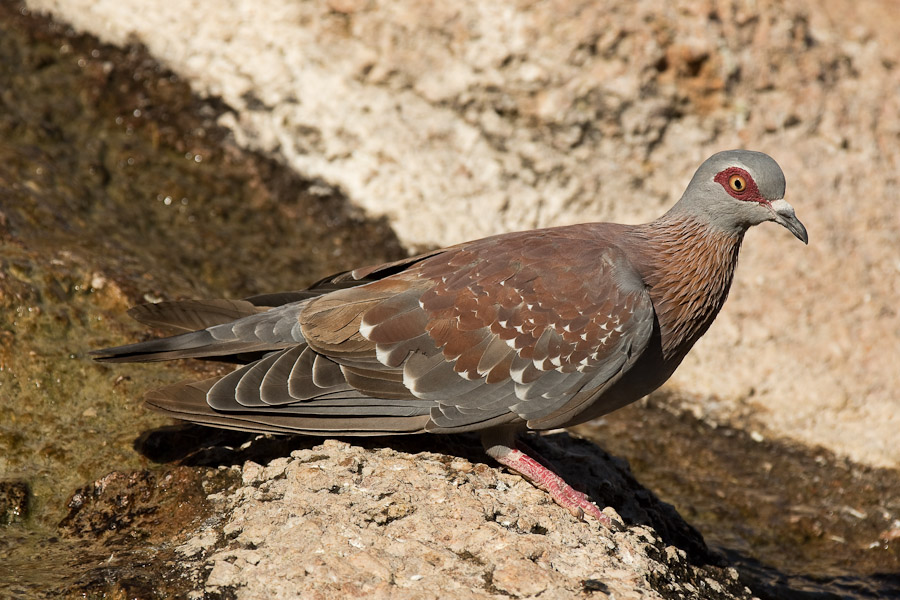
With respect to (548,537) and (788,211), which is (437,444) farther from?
(788,211)

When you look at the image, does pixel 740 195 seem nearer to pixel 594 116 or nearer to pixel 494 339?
pixel 494 339

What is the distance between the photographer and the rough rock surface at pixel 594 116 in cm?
714

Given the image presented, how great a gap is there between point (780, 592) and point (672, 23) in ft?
14.3

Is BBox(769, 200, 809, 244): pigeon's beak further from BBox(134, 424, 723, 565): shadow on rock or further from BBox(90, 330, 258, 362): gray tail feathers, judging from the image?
BBox(90, 330, 258, 362): gray tail feathers

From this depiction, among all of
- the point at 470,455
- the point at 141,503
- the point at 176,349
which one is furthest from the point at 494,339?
the point at 141,503

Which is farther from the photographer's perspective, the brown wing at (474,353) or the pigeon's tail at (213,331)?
the pigeon's tail at (213,331)

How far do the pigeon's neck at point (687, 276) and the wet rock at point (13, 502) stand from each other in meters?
3.18

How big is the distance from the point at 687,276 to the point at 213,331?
94.6 inches

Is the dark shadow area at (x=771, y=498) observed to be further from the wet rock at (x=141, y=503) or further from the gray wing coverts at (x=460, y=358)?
the wet rock at (x=141, y=503)

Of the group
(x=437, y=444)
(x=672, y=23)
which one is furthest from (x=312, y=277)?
(x=672, y=23)

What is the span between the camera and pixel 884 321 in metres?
7.02

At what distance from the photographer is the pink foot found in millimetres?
4328

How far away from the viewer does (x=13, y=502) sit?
4.42m

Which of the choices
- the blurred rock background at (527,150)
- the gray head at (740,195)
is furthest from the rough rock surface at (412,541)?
the blurred rock background at (527,150)
